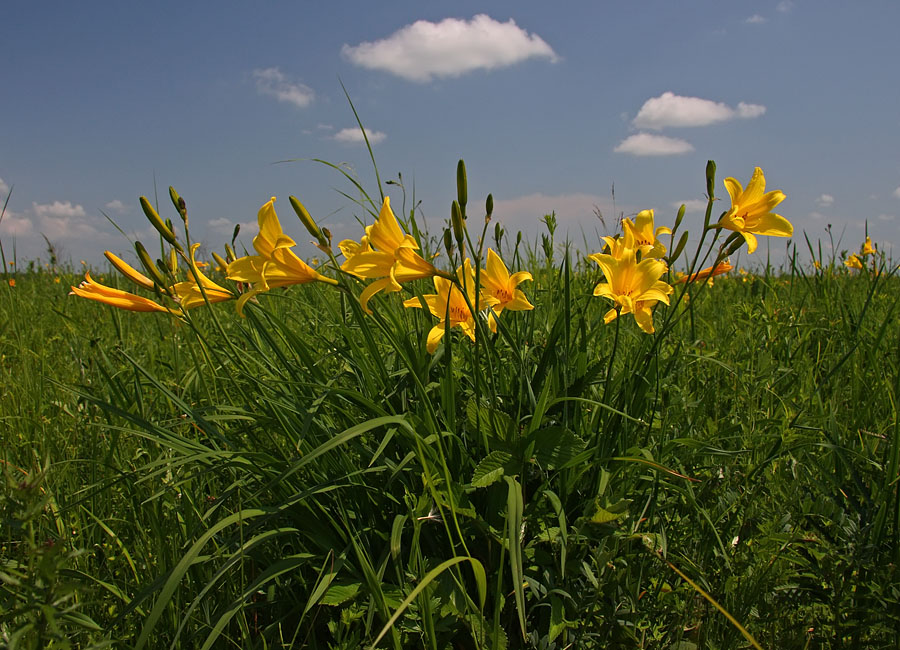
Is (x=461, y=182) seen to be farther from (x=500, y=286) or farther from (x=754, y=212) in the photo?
(x=754, y=212)

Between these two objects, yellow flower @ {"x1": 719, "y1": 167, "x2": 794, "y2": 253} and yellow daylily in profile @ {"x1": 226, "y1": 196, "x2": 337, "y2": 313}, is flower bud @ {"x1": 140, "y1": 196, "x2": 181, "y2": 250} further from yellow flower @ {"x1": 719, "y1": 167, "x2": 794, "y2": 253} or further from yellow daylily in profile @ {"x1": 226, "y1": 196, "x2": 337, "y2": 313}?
yellow flower @ {"x1": 719, "y1": 167, "x2": 794, "y2": 253}

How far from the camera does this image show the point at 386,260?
1374 millimetres

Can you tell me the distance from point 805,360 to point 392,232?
2.13m

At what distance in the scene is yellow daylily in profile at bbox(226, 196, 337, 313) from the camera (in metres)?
1.33

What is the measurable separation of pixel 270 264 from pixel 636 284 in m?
0.95

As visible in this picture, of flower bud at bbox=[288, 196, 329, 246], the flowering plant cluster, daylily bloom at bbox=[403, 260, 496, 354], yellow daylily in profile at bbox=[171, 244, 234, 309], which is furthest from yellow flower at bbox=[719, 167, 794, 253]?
yellow daylily in profile at bbox=[171, 244, 234, 309]

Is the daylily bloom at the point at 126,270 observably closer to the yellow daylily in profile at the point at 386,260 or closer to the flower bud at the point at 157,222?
the flower bud at the point at 157,222

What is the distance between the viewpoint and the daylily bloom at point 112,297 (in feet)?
4.58

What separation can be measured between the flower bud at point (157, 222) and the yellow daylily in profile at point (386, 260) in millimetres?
394

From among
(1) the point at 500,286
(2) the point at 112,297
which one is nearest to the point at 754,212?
(1) the point at 500,286

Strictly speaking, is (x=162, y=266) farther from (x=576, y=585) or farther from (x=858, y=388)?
(x=858, y=388)

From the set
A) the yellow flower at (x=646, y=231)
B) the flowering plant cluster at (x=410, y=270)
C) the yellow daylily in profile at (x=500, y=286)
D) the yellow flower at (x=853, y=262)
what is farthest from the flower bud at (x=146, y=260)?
the yellow flower at (x=853, y=262)

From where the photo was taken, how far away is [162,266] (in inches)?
53.4

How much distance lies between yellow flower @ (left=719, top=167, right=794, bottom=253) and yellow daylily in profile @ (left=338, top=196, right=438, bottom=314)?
81 cm
